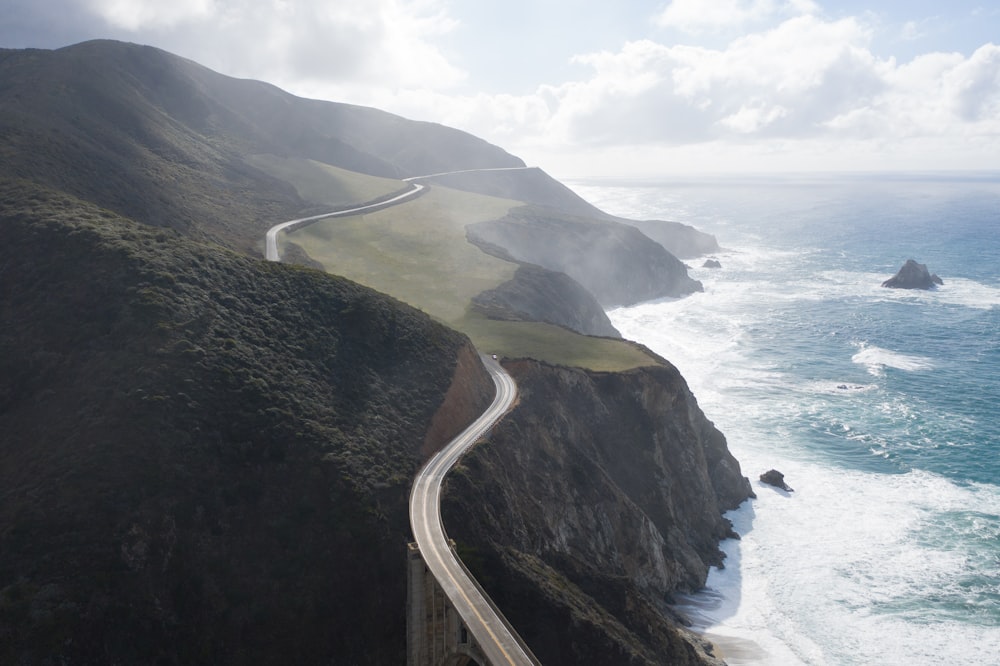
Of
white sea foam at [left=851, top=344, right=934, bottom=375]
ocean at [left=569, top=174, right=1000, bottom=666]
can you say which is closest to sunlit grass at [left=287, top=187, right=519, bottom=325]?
ocean at [left=569, top=174, right=1000, bottom=666]

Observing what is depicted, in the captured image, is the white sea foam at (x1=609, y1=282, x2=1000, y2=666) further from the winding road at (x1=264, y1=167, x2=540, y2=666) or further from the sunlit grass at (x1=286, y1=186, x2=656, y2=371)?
the winding road at (x1=264, y1=167, x2=540, y2=666)

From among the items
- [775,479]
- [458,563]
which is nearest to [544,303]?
[775,479]

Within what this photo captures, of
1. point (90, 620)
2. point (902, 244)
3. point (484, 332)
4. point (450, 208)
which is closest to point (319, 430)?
point (90, 620)

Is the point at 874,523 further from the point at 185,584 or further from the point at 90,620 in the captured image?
the point at 90,620

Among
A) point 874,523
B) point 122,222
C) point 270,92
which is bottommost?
point 874,523

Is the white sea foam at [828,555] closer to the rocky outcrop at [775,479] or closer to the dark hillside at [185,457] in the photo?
the rocky outcrop at [775,479]

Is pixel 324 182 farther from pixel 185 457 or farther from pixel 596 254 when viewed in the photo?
pixel 185 457
